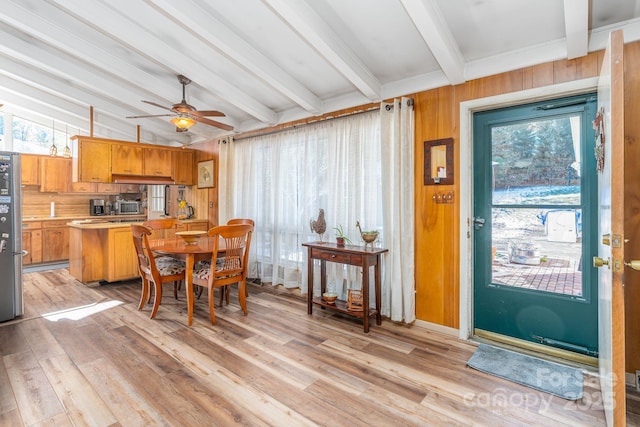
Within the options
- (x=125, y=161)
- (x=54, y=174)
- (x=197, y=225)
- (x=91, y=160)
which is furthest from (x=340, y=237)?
(x=54, y=174)

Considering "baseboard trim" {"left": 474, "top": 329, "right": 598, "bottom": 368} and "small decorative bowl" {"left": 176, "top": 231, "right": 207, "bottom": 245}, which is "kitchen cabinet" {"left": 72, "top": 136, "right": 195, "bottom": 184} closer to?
"small decorative bowl" {"left": 176, "top": 231, "right": 207, "bottom": 245}

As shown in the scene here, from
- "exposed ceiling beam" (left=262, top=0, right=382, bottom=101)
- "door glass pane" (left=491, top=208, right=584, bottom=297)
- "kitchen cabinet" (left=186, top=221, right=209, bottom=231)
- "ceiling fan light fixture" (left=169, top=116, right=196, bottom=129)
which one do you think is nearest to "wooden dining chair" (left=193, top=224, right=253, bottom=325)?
"ceiling fan light fixture" (left=169, top=116, right=196, bottom=129)

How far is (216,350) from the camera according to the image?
2605 mm

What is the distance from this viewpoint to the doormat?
2.09 meters

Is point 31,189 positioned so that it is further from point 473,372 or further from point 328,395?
point 473,372

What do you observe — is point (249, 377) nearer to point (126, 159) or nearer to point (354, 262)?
point (354, 262)

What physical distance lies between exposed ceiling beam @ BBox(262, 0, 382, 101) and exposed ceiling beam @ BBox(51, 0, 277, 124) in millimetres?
1217

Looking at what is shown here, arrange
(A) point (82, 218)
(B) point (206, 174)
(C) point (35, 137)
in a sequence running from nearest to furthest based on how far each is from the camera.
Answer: (B) point (206, 174) < (C) point (35, 137) < (A) point (82, 218)

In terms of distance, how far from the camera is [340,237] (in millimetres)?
3377

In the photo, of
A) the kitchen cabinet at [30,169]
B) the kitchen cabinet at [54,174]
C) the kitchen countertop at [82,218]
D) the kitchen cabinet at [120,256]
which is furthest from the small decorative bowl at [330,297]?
the kitchen cabinet at [30,169]

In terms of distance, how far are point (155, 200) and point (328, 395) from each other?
5.88 metres

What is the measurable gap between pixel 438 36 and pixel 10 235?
4387 millimetres

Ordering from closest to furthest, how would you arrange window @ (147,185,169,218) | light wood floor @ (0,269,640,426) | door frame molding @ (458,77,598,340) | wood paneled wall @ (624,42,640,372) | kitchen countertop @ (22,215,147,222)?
light wood floor @ (0,269,640,426)
wood paneled wall @ (624,42,640,372)
door frame molding @ (458,77,598,340)
kitchen countertop @ (22,215,147,222)
window @ (147,185,169,218)

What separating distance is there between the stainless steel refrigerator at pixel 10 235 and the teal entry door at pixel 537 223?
15.0ft
